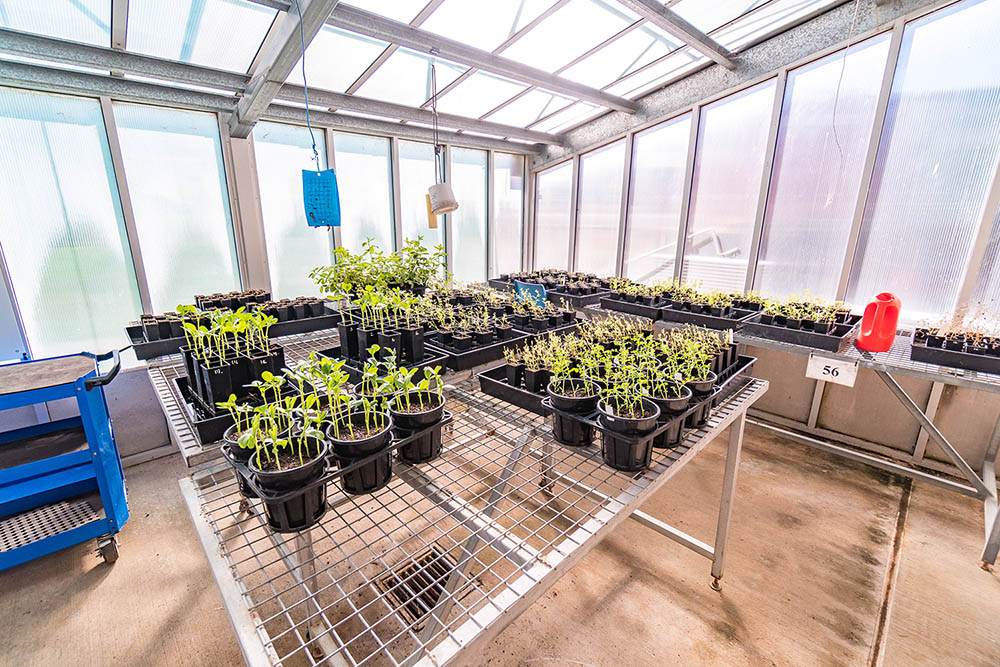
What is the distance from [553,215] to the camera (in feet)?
18.5

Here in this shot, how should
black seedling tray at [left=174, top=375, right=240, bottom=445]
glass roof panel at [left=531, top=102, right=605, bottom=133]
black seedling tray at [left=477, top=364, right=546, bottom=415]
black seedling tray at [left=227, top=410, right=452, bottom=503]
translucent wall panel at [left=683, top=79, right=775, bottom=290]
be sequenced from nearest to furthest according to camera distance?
black seedling tray at [left=227, top=410, right=452, bottom=503] < black seedling tray at [left=174, top=375, right=240, bottom=445] < black seedling tray at [left=477, top=364, right=546, bottom=415] < translucent wall panel at [left=683, top=79, right=775, bottom=290] < glass roof panel at [left=531, top=102, right=605, bottom=133]

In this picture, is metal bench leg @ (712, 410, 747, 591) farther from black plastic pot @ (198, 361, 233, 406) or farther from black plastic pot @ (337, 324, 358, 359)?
black plastic pot @ (198, 361, 233, 406)

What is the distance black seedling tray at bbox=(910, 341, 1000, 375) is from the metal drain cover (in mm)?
4594

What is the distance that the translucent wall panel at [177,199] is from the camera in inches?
124

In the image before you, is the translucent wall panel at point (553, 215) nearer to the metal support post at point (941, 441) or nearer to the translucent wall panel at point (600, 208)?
the translucent wall panel at point (600, 208)

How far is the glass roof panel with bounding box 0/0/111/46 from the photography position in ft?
6.96

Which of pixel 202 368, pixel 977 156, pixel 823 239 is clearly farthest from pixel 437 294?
pixel 977 156

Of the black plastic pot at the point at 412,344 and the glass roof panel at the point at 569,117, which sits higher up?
the glass roof panel at the point at 569,117

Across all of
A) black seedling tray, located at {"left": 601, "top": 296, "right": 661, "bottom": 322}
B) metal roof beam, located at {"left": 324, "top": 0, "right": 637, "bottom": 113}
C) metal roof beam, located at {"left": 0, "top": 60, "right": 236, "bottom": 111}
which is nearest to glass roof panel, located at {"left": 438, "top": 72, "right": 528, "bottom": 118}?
metal roof beam, located at {"left": 324, "top": 0, "right": 637, "bottom": 113}

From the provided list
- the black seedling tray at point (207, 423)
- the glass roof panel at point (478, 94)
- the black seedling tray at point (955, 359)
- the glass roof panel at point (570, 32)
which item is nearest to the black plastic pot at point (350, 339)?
the black seedling tray at point (207, 423)

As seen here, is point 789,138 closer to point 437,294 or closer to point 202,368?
point 437,294

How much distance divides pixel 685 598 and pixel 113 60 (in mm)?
4417

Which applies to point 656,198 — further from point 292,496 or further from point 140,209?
point 140,209

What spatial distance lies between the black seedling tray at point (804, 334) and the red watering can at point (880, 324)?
4.5 inches
